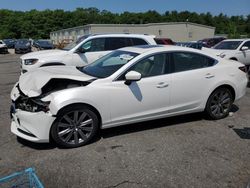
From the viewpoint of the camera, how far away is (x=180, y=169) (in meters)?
4.00

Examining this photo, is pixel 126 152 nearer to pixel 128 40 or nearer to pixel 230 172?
pixel 230 172

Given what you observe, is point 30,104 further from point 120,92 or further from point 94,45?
point 94,45

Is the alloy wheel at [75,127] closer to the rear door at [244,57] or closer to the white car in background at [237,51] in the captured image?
the white car in background at [237,51]

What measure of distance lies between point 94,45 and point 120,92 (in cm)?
515

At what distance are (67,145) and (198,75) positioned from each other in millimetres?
2739

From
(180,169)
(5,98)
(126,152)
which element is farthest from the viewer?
(5,98)

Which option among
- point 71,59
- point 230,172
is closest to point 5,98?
point 71,59

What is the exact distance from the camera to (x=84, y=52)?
31.3 ft

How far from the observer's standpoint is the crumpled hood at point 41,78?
15.5ft

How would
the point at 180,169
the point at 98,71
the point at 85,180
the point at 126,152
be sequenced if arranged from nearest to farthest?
the point at 85,180 → the point at 180,169 → the point at 126,152 → the point at 98,71

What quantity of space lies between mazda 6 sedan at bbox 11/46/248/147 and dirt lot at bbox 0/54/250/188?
11.2 inches

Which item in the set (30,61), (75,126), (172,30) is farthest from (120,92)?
(172,30)

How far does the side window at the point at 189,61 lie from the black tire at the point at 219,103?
1.98ft

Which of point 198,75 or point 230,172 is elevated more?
point 198,75
